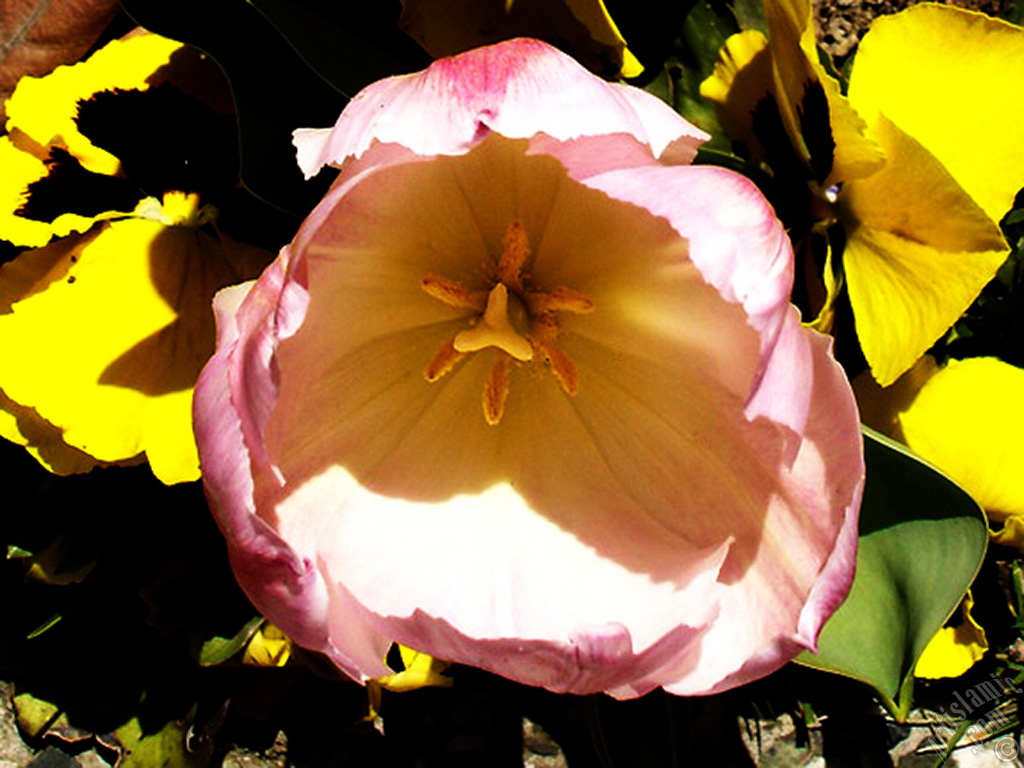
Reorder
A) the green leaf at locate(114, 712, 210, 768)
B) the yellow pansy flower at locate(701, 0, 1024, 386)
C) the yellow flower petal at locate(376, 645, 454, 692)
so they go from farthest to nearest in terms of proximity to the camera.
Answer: the green leaf at locate(114, 712, 210, 768), the yellow flower petal at locate(376, 645, 454, 692), the yellow pansy flower at locate(701, 0, 1024, 386)

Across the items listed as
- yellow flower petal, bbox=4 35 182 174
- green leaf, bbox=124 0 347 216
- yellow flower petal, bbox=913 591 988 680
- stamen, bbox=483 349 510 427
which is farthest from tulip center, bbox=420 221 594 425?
yellow flower petal, bbox=913 591 988 680

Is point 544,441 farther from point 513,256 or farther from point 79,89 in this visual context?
point 79,89

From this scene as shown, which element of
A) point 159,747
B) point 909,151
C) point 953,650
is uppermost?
point 909,151

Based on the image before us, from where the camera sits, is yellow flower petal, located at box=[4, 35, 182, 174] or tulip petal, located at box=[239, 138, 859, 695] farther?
yellow flower petal, located at box=[4, 35, 182, 174]

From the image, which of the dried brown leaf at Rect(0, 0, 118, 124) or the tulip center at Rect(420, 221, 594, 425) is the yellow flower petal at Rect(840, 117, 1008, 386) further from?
the dried brown leaf at Rect(0, 0, 118, 124)

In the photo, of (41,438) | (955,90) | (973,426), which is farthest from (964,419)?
(41,438)

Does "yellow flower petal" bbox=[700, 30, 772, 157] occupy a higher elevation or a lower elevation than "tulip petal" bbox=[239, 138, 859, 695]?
higher

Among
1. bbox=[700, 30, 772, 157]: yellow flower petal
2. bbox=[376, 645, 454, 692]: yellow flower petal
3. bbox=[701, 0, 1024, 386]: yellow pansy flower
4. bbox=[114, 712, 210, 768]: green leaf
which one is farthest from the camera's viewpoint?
bbox=[114, 712, 210, 768]: green leaf
